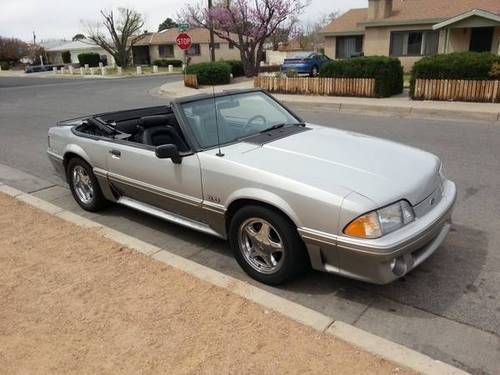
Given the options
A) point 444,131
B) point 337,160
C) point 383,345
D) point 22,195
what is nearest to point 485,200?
point 337,160

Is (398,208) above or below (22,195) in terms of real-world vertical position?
above

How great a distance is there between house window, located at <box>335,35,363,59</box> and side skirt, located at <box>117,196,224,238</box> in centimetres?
2709

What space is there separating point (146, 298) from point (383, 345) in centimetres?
170

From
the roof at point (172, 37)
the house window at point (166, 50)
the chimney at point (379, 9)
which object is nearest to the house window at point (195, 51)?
the roof at point (172, 37)

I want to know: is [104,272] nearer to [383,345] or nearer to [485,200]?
[383,345]

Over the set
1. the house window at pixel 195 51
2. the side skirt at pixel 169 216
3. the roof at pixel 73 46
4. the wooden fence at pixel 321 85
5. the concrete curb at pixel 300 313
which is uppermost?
the roof at pixel 73 46

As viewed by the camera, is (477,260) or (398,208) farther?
(477,260)

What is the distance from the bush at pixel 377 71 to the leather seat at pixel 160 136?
38.3ft

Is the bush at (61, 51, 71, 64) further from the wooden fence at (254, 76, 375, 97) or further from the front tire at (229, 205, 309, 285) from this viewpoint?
the front tire at (229, 205, 309, 285)

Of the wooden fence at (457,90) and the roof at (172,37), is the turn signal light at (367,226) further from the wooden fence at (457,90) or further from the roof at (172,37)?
the roof at (172,37)

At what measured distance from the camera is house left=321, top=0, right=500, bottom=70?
2288 cm

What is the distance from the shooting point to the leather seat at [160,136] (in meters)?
4.55

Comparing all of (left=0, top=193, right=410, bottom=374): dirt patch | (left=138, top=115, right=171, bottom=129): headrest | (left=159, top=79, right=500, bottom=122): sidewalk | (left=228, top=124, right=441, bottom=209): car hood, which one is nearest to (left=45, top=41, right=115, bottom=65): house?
(left=159, top=79, right=500, bottom=122): sidewalk

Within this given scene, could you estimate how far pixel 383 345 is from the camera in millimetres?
2752
